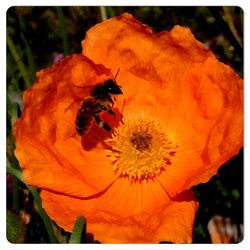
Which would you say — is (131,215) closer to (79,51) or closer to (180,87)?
(180,87)

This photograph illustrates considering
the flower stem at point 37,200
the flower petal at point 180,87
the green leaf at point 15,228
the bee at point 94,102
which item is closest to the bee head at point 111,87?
the bee at point 94,102

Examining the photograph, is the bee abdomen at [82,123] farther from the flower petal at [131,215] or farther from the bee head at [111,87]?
the flower petal at [131,215]

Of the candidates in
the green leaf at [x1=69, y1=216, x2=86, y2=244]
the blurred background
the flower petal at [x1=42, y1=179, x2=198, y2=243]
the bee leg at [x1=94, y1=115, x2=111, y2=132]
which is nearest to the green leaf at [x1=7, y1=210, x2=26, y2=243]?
the blurred background

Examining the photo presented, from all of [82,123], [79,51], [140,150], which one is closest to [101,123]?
[82,123]

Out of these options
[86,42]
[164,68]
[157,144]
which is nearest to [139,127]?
[157,144]

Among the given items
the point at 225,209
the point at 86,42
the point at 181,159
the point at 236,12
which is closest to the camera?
the point at 86,42

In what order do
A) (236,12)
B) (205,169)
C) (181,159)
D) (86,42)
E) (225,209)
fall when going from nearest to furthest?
(205,169) < (86,42) < (181,159) < (225,209) < (236,12)
